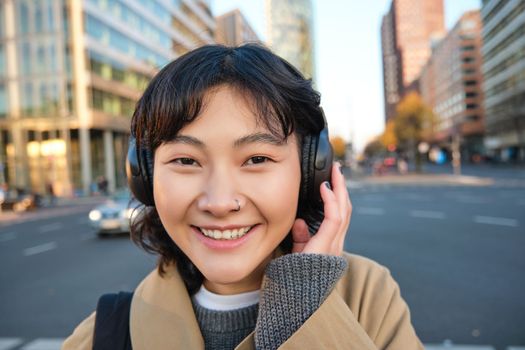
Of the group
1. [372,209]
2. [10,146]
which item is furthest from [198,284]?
[10,146]

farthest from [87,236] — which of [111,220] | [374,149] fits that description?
[374,149]

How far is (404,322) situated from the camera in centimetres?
112

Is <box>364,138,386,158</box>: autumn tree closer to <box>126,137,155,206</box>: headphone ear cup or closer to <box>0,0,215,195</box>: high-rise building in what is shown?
<box>0,0,215,195</box>: high-rise building

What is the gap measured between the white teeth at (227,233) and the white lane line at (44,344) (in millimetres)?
3203

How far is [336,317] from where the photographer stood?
3.15 ft

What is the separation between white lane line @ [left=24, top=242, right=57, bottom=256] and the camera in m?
8.57

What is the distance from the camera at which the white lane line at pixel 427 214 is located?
34.5 feet

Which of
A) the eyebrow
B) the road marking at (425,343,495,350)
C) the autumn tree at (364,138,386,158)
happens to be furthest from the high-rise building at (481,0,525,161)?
the autumn tree at (364,138,386,158)

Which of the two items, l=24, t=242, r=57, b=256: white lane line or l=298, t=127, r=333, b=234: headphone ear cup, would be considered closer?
l=298, t=127, r=333, b=234: headphone ear cup

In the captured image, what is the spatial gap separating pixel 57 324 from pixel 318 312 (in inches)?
160

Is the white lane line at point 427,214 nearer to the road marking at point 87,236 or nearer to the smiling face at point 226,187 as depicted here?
the road marking at point 87,236

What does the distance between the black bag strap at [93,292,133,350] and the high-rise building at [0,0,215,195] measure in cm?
2825

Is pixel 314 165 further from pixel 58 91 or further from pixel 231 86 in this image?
pixel 58 91

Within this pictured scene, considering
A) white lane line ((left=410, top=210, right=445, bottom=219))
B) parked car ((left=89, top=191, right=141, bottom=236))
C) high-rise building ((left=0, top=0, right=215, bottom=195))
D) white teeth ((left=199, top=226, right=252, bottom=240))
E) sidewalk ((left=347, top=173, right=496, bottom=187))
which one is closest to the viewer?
white teeth ((left=199, top=226, right=252, bottom=240))
